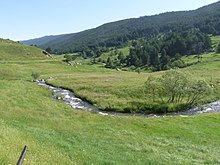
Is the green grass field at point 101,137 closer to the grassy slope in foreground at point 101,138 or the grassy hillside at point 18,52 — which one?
the grassy slope in foreground at point 101,138

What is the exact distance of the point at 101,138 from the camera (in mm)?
30891

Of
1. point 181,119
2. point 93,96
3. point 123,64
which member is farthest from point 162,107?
point 123,64

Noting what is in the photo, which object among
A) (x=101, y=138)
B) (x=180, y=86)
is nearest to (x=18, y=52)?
(x=180, y=86)

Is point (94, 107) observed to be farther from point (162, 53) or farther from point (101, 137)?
point (162, 53)

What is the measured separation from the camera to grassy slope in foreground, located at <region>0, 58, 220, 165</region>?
2092 cm

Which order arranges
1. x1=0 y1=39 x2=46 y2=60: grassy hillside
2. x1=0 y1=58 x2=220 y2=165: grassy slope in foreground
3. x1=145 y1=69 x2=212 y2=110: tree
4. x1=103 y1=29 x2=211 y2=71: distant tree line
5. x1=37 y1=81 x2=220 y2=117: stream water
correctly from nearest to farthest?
x1=0 y1=58 x2=220 y2=165: grassy slope in foreground, x1=37 y1=81 x2=220 y2=117: stream water, x1=145 y1=69 x2=212 y2=110: tree, x1=0 y1=39 x2=46 y2=60: grassy hillside, x1=103 y1=29 x2=211 y2=71: distant tree line

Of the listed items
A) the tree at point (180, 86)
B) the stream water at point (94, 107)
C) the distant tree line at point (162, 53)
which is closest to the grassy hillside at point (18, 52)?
the distant tree line at point (162, 53)

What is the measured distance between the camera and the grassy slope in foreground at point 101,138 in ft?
68.6

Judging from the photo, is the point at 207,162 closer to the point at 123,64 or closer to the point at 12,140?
the point at 12,140

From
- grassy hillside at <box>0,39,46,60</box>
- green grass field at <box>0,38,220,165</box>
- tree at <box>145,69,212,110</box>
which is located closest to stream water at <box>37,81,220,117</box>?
green grass field at <box>0,38,220,165</box>

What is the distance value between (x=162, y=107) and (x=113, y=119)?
17.7 metres

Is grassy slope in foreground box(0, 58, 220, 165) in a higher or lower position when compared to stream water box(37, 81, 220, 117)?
higher

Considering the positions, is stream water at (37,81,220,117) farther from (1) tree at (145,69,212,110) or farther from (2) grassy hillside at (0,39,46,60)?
(2) grassy hillside at (0,39,46,60)

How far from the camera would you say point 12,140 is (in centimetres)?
2011
